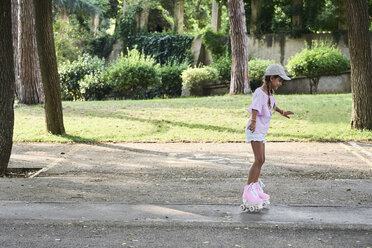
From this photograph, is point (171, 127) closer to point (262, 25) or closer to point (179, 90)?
point (179, 90)

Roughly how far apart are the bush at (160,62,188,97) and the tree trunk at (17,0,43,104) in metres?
8.24

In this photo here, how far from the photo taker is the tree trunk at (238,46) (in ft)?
73.7

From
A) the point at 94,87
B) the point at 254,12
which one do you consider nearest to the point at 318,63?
the point at 254,12

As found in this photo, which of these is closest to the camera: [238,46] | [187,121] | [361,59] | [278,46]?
[361,59]

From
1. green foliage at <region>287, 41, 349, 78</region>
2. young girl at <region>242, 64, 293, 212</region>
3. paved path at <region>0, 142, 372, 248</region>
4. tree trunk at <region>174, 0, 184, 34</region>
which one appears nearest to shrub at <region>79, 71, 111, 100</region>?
green foliage at <region>287, 41, 349, 78</region>

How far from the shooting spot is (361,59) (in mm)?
14539

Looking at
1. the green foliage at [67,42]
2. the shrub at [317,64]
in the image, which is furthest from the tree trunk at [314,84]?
the green foliage at [67,42]

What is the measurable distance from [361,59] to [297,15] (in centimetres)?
1602

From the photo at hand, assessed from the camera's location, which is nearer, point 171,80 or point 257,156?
point 257,156

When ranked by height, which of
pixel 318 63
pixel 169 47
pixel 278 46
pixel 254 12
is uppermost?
pixel 254 12

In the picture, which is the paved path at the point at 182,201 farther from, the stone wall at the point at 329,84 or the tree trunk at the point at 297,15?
the tree trunk at the point at 297,15

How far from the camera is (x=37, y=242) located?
5.57 meters

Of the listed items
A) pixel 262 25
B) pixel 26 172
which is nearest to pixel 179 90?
pixel 262 25

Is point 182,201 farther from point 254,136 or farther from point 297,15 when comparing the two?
point 297,15
